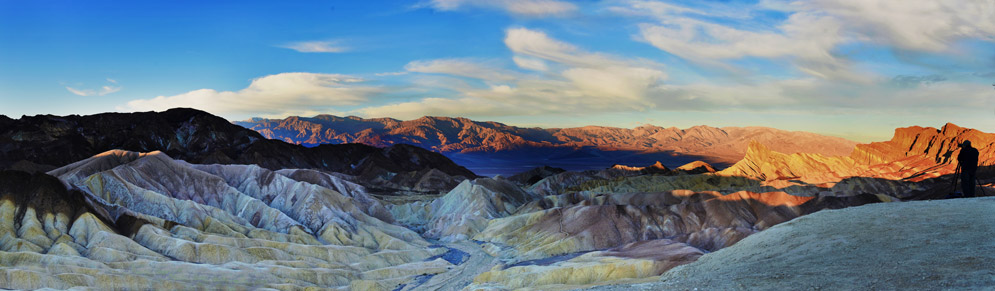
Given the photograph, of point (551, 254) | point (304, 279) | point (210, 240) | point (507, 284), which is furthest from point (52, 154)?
point (507, 284)

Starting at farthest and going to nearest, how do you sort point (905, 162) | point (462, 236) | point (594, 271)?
point (905, 162)
point (462, 236)
point (594, 271)

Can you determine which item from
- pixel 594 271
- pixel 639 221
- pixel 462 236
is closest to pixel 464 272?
pixel 594 271

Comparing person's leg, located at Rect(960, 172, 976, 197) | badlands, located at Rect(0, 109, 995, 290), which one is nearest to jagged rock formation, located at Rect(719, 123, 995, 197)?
badlands, located at Rect(0, 109, 995, 290)

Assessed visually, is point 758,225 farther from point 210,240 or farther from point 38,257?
point 38,257

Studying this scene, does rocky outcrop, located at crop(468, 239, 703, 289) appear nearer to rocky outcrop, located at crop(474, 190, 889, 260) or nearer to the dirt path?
the dirt path

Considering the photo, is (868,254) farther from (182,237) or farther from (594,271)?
(182,237)
